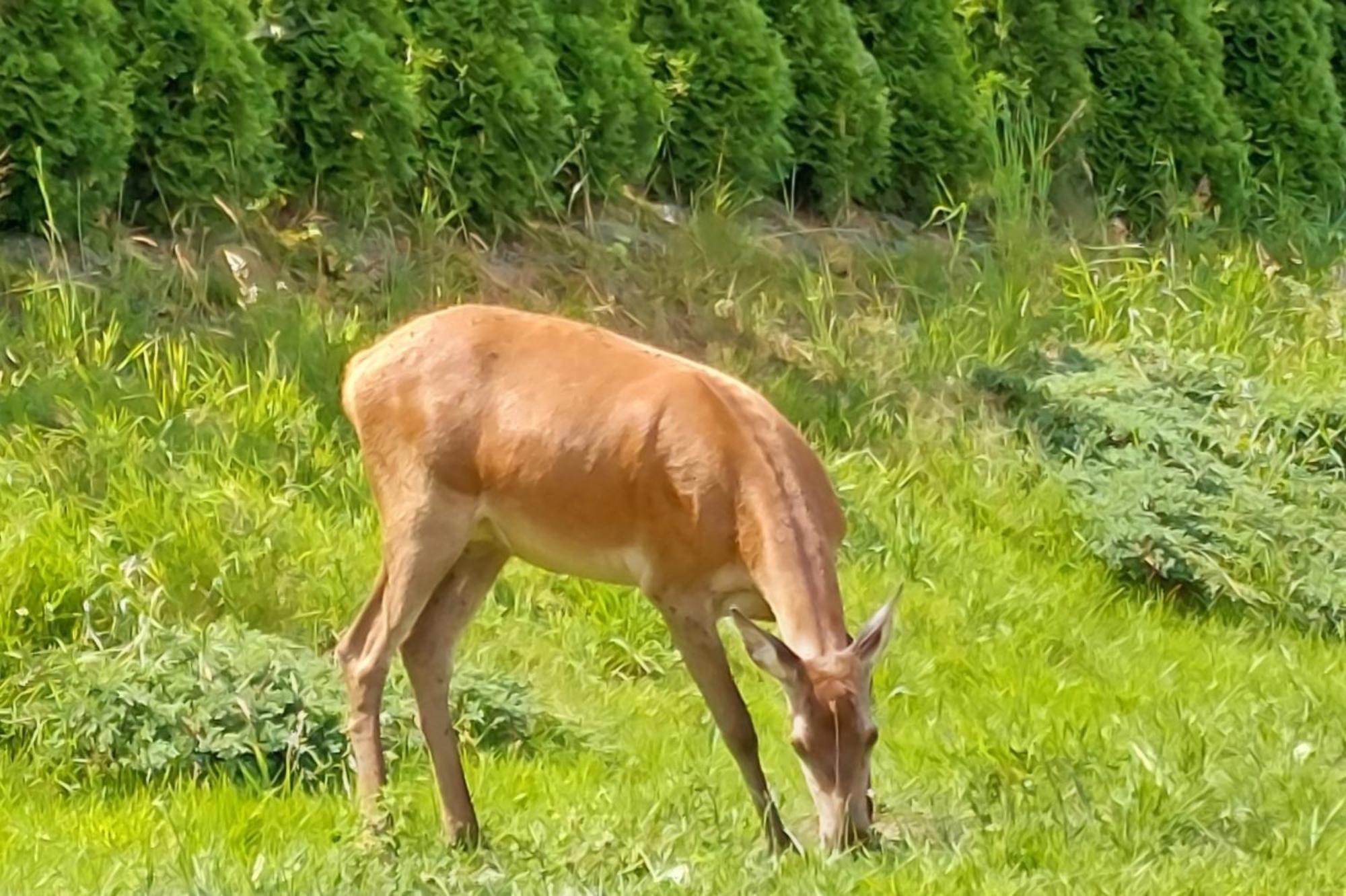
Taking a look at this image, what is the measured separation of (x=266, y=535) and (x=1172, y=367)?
14.0ft

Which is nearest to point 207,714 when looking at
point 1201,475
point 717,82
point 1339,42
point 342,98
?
point 342,98

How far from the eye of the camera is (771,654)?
17.1 feet

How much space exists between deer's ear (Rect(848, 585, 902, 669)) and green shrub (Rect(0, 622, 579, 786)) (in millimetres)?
1618

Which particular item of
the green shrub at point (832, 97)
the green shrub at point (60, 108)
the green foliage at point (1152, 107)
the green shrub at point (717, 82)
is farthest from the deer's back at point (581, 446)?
the green foliage at point (1152, 107)

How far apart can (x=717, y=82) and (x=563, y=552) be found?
5.11 meters

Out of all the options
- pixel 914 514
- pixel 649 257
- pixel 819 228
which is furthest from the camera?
pixel 819 228

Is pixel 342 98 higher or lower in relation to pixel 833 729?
lower

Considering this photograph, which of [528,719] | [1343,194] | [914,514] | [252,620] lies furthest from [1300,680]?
[1343,194]

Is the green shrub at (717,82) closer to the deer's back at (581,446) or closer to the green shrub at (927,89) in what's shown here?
the green shrub at (927,89)

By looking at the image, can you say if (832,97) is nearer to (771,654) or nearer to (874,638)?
(874,638)

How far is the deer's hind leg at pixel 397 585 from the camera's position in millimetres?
5816

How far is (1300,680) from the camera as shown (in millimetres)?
7512

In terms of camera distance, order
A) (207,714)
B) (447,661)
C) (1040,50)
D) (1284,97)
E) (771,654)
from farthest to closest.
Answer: (1284,97), (1040,50), (207,714), (447,661), (771,654)

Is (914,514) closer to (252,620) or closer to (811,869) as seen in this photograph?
(252,620)
